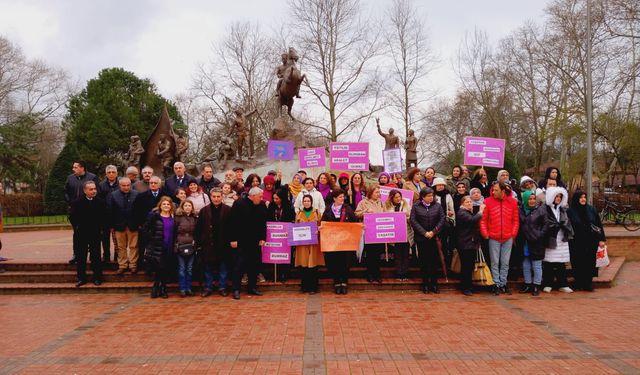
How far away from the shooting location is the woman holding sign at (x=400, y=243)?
8.74m

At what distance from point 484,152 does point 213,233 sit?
6.37 meters

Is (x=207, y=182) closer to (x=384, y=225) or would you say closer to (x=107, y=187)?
(x=107, y=187)

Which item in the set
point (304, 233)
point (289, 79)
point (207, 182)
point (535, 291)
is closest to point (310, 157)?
point (207, 182)

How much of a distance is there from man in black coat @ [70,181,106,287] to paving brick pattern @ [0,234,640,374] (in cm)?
89

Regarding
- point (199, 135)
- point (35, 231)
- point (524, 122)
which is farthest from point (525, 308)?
point (199, 135)

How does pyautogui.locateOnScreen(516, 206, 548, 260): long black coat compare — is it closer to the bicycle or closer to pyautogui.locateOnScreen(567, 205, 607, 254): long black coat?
pyautogui.locateOnScreen(567, 205, 607, 254): long black coat

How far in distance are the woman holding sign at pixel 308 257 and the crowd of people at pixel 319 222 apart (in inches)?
0.8

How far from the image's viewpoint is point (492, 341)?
5734 millimetres

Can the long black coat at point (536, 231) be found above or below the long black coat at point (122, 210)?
below

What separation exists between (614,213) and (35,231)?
1046 inches

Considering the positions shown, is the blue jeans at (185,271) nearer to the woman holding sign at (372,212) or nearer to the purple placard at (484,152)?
the woman holding sign at (372,212)

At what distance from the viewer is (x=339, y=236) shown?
841 centimetres

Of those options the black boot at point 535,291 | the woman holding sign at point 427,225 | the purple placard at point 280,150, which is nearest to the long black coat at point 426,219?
the woman holding sign at point 427,225

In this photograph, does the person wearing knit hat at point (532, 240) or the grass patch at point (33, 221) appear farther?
the grass patch at point (33, 221)
